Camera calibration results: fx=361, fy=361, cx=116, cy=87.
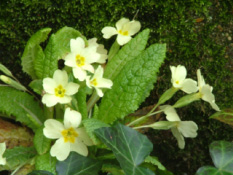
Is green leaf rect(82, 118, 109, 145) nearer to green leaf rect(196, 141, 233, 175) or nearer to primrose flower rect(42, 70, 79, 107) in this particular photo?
primrose flower rect(42, 70, 79, 107)

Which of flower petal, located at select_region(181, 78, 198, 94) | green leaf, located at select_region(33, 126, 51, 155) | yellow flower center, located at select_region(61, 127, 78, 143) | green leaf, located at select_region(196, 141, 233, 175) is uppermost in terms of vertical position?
flower petal, located at select_region(181, 78, 198, 94)

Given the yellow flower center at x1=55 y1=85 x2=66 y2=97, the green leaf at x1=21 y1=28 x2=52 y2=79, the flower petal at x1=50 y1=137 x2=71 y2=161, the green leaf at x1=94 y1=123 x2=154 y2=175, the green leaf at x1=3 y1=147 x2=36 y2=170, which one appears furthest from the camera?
the green leaf at x1=21 y1=28 x2=52 y2=79

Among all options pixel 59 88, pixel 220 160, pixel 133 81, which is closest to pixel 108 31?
pixel 133 81

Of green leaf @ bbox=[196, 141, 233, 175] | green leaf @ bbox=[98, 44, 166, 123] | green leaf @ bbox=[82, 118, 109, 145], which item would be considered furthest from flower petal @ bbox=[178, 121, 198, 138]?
green leaf @ bbox=[82, 118, 109, 145]

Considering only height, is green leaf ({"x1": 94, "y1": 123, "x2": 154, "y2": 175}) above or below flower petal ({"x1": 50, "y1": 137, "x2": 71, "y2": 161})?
above

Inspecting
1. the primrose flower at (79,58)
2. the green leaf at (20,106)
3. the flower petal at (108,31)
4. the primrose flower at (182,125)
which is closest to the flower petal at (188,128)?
the primrose flower at (182,125)

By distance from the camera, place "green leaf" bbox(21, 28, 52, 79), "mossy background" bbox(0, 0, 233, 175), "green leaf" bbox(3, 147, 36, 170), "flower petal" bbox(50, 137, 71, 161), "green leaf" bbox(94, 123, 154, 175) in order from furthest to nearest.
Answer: "mossy background" bbox(0, 0, 233, 175)
"green leaf" bbox(21, 28, 52, 79)
"green leaf" bbox(3, 147, 36, 170)
"flower petal" bbox(50, 137, 71, 161)
"green leaf" bbox(94, 123, 154, 175)

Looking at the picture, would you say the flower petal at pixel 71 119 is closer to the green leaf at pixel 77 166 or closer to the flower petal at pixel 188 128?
the green leaf at pixel 77 166
